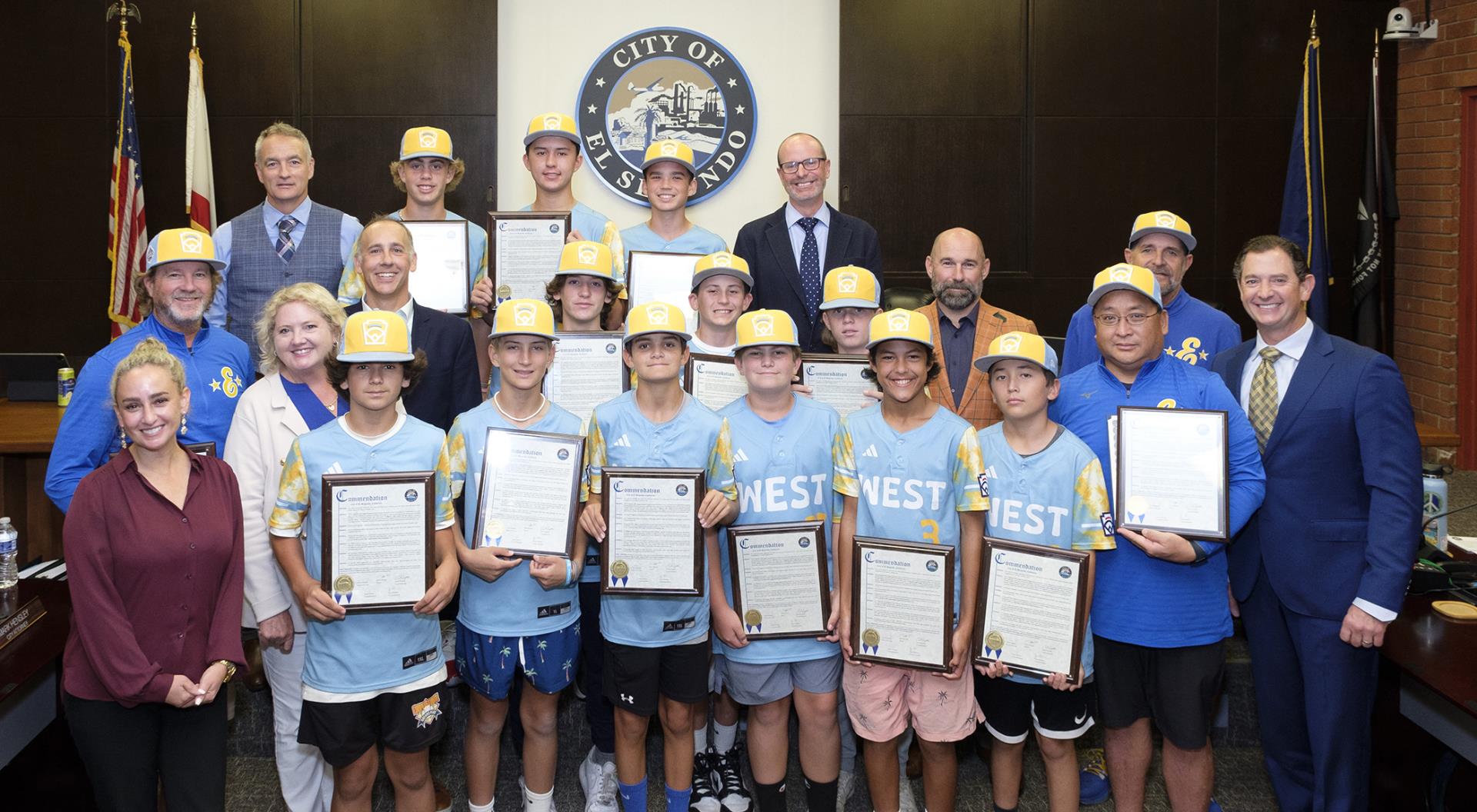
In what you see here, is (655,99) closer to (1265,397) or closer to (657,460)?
(657,460)

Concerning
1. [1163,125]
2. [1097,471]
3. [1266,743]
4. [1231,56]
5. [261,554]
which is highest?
[1231,56]

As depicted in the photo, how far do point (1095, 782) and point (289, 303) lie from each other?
134 inches

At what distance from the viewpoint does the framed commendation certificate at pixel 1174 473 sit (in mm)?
3324

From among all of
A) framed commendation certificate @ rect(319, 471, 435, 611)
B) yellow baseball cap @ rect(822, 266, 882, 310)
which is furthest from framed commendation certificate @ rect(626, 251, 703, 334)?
framed commendation certificate @ rect(319, 471, 435, 611)

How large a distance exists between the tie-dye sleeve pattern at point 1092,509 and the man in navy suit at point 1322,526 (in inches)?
23.3

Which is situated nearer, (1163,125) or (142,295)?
(142,295)

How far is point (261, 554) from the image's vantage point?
3.44m

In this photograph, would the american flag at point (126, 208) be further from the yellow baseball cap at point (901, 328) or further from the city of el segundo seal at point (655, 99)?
the yellow baseball cap at point (901, 328)

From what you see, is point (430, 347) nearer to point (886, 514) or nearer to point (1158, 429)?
point (886, 514)

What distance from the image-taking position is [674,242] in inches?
193

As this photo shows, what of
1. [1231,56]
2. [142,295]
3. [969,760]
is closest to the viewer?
[142,295]

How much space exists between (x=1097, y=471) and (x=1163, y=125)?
540 centimetres

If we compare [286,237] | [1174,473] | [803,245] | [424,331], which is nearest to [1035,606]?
[1174,473]

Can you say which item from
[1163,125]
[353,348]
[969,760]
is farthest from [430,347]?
[1163,125]
